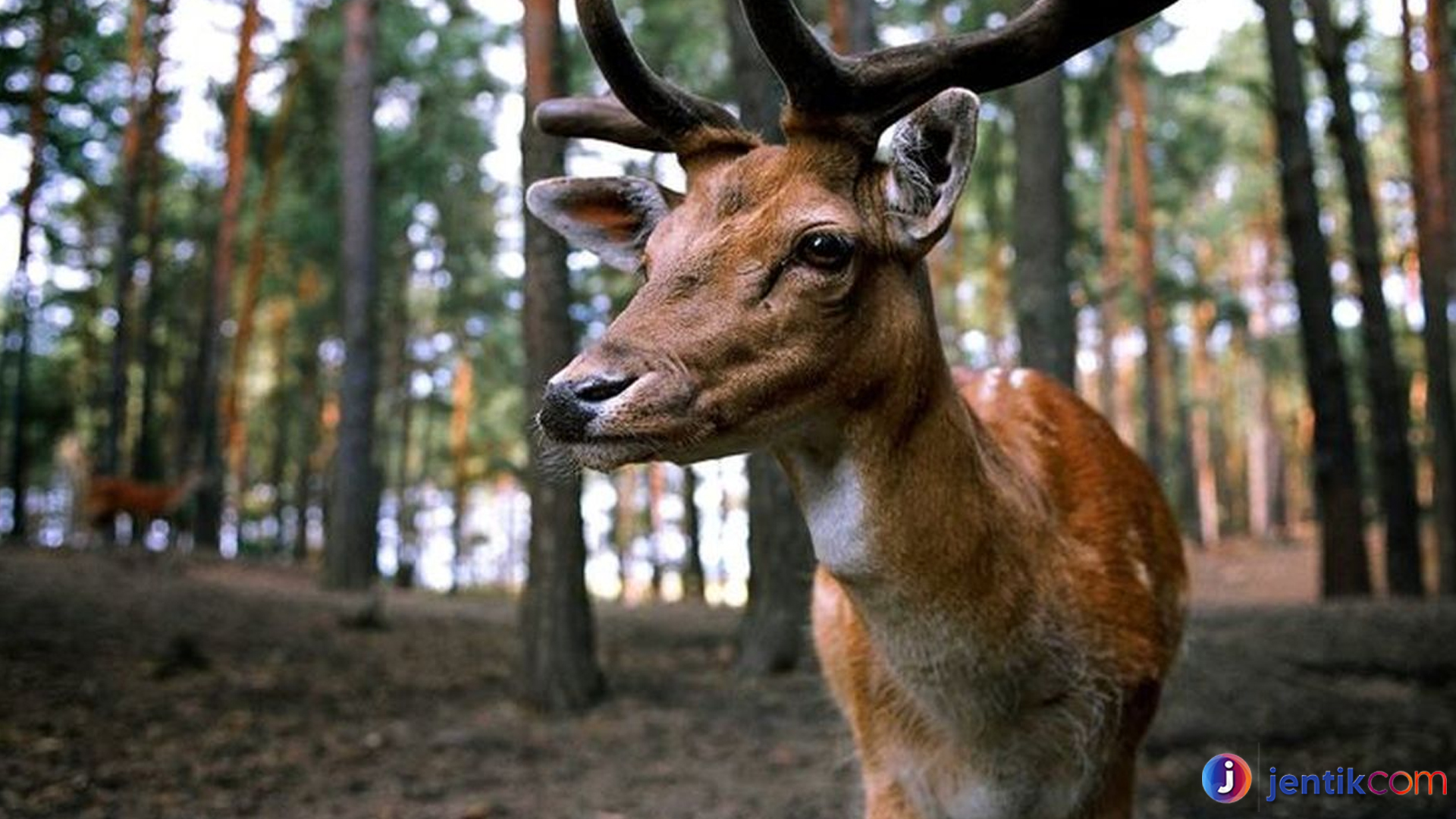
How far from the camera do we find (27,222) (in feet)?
59.5

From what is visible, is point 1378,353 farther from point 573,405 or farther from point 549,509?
point 573,405

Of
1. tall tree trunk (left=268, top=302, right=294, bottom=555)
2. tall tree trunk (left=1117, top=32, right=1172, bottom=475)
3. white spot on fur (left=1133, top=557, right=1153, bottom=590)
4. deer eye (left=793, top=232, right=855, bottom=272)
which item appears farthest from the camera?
tall tree trunk (left=268, top=302, right=294, bottom=555)

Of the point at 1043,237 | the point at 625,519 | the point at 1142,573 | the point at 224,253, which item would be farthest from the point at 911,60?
the point at 625,519

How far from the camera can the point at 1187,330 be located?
36156mm

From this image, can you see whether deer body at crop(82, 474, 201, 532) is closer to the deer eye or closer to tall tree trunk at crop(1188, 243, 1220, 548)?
the deer eye

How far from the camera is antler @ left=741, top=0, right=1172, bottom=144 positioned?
116 inches

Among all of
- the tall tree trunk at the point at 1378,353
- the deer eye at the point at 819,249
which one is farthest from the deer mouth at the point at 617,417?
the tall tree trunk at the point at 1378,353

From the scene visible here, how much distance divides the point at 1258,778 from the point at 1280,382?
28.9 m

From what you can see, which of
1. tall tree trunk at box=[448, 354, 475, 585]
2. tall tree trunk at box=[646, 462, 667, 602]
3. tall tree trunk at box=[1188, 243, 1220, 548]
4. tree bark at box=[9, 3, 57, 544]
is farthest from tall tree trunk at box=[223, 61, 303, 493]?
tall tree trunk at box=[1188, 243, 1220, 548]

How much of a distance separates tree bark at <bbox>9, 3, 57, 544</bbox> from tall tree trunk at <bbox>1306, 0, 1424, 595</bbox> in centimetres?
1226

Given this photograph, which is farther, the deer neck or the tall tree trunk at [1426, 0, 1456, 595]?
the tall tree trunk at [1426, 0, 1456, 595]

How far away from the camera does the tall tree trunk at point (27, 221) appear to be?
13008 mm

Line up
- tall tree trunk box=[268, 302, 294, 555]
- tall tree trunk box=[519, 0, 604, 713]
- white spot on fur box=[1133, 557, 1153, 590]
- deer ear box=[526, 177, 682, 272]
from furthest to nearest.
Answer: tall tree trunk box=[268, 302, 294, 555], tall tree trunk box=[519, 0, 604, 713], white spot on fur box=[1133, 557, 1153, 590], deer ear box=[526, 177, 682, 272]

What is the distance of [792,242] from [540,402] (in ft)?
2.22
